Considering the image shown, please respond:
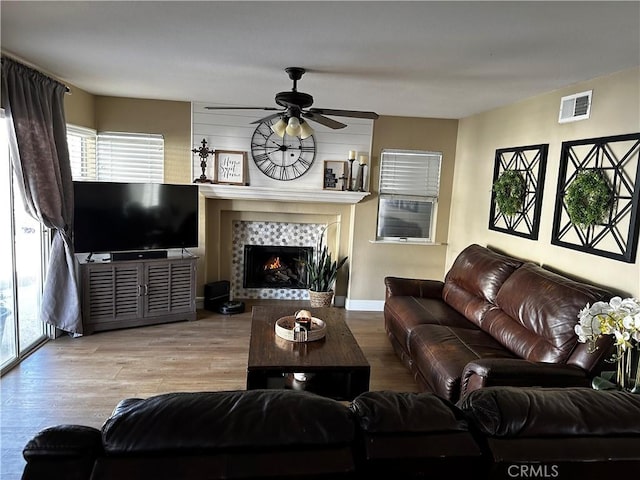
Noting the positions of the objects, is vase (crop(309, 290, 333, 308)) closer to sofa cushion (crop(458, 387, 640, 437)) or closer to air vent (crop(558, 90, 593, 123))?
air vent (crop(558, 90, 593, 123))

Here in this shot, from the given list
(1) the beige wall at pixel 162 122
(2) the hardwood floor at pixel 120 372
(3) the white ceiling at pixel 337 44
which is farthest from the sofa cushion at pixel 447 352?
(1) the beige wall at pixel 162 122

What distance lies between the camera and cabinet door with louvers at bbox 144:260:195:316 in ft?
15.3

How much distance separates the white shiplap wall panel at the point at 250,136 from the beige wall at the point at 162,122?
4.2 inches

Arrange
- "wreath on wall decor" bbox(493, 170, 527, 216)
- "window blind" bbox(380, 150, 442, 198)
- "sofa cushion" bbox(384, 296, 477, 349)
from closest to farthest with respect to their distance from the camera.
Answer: "sofa cushion" bbox(384, 296, 477, 349) → "wreath on wall decor" bbox(493, 170, 527, 216) → "window blind" bbox(380, 150, 442, 198)

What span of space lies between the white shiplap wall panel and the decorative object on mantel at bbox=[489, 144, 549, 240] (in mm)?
1619

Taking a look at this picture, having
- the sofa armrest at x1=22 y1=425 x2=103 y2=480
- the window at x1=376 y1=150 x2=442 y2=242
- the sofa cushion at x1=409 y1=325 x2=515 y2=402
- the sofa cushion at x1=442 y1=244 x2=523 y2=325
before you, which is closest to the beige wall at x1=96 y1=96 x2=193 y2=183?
the window at x1=376 y1=150 x2=442 y2=242

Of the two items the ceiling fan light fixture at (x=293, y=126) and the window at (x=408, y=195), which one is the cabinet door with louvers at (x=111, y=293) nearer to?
the ceiling fan light fixture at (x=293, y=126)

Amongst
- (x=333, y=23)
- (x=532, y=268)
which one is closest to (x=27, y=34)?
(x=333, y=23)

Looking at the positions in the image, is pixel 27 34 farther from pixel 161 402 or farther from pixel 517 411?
pixel 517 411

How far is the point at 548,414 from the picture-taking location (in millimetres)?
1216

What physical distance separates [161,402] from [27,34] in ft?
8.80

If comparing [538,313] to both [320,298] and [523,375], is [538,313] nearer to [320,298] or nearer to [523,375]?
[523,375]

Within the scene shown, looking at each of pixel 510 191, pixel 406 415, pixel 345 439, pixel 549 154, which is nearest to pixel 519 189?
pixel 510 191

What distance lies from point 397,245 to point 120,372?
3.40 metres
